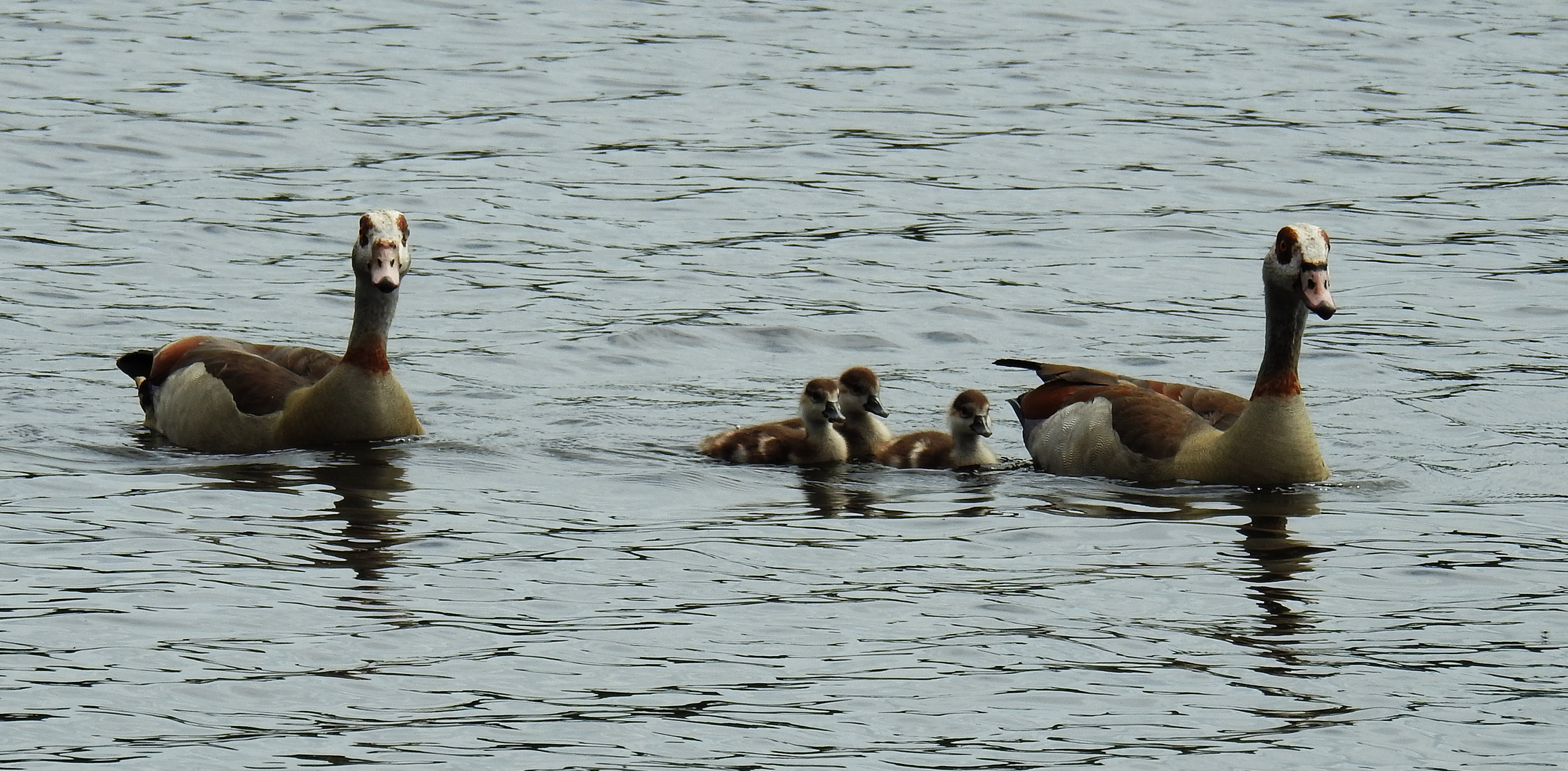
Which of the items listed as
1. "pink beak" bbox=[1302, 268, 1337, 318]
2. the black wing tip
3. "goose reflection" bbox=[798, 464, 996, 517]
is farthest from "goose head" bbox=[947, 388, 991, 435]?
the black wing tip

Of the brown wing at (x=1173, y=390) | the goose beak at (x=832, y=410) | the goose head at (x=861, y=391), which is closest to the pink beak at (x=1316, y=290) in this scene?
the brown wing at (x=1173, y=390)

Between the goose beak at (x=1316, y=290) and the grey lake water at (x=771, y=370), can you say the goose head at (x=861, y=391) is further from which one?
the goose beak at (x=1316, y=290)

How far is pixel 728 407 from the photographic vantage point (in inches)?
582

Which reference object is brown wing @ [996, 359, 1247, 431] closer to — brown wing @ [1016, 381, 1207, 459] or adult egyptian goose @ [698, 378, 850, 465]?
brown wing @ [1016, 381, 1207, 459]

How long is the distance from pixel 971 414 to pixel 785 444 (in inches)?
40.0

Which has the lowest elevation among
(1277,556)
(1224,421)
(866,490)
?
(866,490)

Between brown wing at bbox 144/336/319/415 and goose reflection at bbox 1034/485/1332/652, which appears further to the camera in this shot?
brown wing at bbox 144/336/319/415

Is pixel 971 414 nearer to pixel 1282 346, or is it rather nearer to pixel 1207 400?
pixel 1207 400

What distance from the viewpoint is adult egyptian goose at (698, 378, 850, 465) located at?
43.3 ft

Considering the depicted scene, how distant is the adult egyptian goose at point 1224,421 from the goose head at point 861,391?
71 cm

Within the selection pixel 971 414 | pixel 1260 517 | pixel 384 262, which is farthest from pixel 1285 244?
pixel 384 262

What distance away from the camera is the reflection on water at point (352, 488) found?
1055 cm

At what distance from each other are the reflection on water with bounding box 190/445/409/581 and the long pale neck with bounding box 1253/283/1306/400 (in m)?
4.43

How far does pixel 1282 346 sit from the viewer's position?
1259cm
